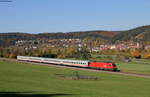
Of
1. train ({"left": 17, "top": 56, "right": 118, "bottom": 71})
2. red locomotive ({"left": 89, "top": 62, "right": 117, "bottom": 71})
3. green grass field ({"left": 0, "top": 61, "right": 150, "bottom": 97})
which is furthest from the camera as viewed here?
train ({"left": 17, "top": 56, "right": 118, "bottom": 71})

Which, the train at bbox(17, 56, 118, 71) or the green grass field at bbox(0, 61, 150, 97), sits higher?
the train at bbox(17, 56, 118, 71)

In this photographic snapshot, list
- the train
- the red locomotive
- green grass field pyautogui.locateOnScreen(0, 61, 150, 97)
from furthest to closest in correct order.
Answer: the train → the red locomotive → green grass field pyautogui.locateOnScreen(0, 61, 150, 97)

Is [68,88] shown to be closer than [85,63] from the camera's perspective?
Yes

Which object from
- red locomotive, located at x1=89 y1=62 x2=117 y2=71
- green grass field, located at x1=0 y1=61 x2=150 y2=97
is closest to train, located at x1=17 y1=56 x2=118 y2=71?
red locomotive, located at x1=89 y1=62 x2=117 y2=71

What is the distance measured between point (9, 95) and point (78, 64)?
61.2 m

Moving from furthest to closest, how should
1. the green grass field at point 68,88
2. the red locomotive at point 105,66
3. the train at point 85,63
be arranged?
the train at point 85,63 → the red locomotive at point 105,66 → the green grass field at point 68,88

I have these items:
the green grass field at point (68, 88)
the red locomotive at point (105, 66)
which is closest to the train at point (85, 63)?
the red locomotive at point (105, 66)

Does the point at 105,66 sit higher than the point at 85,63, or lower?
lower

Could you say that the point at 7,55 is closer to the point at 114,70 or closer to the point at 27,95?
the point at 114,70

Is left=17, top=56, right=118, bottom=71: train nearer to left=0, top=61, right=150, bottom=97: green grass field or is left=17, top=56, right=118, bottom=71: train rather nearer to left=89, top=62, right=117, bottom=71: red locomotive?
left=89, top=62, right=117, bottom=71: red locomotive

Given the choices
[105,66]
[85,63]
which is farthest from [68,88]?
[85,63]

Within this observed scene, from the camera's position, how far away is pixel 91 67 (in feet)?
277

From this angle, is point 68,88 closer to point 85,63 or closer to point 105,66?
point 105,66

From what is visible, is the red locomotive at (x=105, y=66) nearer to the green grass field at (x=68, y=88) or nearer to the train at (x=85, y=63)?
the train at (x=85, y=63)
